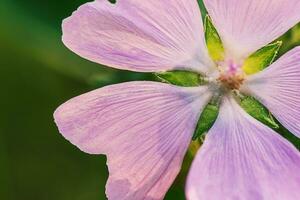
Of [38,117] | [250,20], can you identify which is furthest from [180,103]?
[38,117]

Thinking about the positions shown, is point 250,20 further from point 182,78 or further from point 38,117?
point 38,117

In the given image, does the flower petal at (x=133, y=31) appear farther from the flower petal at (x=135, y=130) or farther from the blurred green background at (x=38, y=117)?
the blurred green background at (x=38, y=117)

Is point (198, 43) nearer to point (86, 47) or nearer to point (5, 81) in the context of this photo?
point (86, 47)

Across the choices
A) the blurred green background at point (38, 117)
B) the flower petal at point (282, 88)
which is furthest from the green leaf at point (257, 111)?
the blurred green background at point (38, 117)

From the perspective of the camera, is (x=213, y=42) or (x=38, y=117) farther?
(x=38, y=117)

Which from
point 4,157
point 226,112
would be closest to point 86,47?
point 226,112

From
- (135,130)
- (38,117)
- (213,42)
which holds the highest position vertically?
(213,42)
